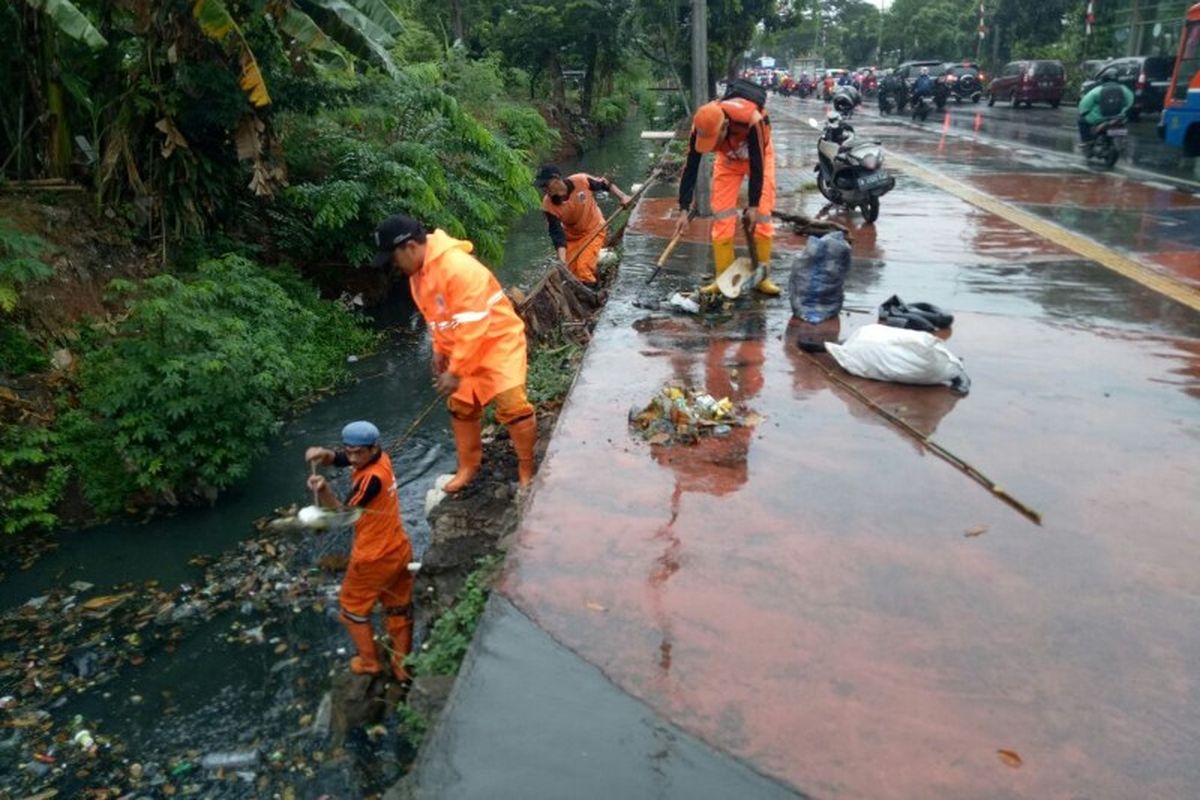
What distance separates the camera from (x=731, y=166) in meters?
7.09

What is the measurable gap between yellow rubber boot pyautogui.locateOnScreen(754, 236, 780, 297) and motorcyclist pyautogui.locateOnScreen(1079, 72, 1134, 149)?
1074cm

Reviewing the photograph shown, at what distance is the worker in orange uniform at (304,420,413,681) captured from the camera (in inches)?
193

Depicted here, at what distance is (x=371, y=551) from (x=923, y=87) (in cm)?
2700

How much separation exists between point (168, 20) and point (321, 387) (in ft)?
11.8

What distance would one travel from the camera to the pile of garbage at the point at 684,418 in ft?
16.3

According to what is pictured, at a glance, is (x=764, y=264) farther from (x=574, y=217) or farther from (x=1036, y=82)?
(x=1036, y=82)

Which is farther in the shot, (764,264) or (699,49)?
(699,49)

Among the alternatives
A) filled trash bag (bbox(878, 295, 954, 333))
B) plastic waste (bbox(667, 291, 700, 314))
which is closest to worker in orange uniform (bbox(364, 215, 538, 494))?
plastic waste (bbox(667, 291, 700, 314))

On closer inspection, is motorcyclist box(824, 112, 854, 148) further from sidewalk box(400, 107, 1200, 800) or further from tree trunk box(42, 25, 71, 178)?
tree trunk box(42, 25, 71, 178)

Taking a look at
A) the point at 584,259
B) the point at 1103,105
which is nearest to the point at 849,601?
the point at 584,259

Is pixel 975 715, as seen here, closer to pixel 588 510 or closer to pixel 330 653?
pixel 588 510

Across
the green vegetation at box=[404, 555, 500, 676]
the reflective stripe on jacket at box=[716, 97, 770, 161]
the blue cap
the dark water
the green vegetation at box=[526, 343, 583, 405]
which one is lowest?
the dark water

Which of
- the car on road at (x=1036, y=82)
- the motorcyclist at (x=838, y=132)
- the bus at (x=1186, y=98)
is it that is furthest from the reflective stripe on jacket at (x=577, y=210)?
the car on road at (x=1036, y=82)

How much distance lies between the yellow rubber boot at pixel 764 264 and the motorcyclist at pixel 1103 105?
1074 cm
